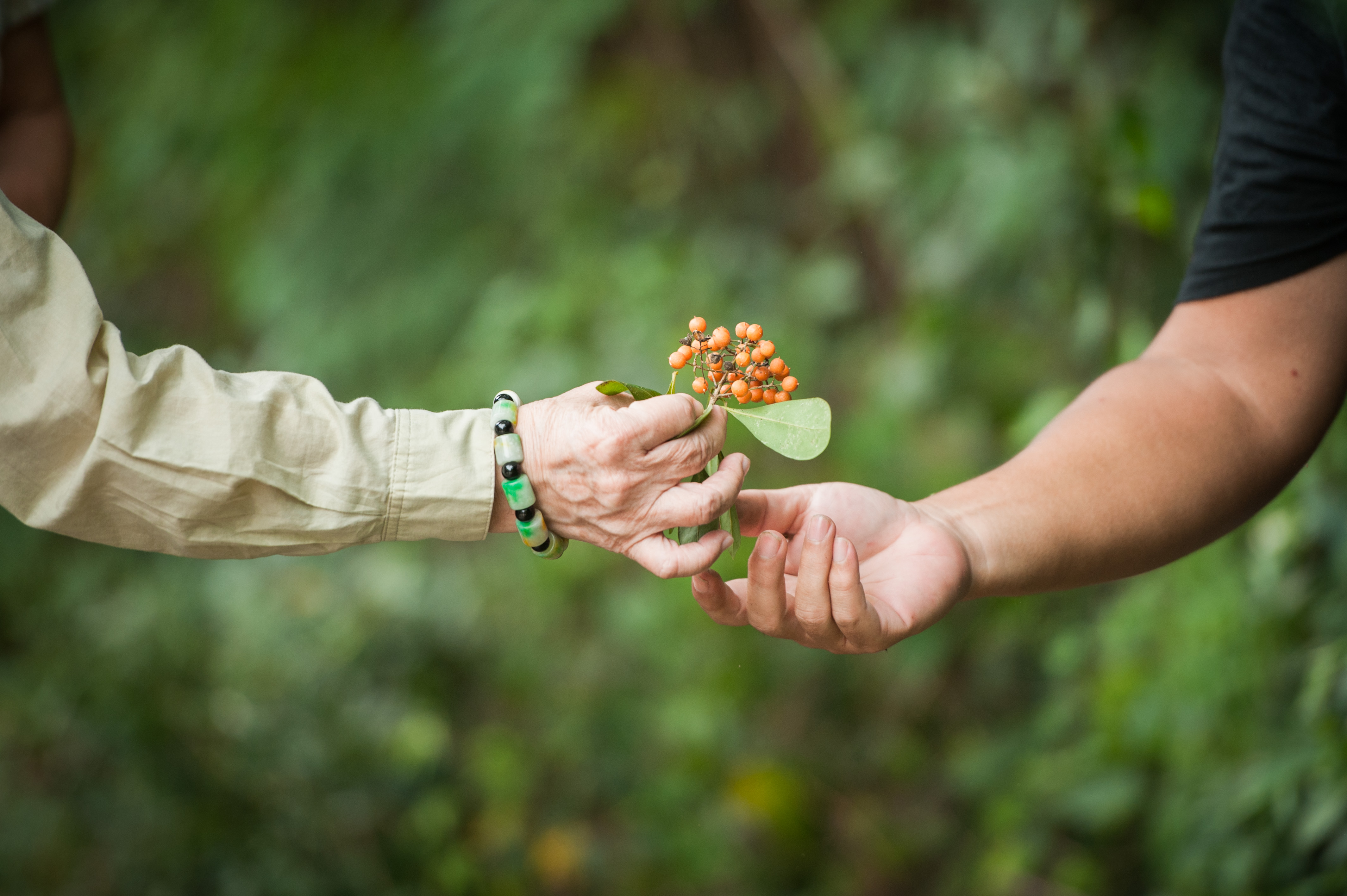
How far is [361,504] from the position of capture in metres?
1.01

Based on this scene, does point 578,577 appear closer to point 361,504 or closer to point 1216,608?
point 1216,608

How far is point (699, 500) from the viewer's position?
1.02 metres

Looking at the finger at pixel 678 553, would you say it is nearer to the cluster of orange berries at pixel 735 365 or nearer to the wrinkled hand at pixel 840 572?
the wrinkled hand at pixel 840 572

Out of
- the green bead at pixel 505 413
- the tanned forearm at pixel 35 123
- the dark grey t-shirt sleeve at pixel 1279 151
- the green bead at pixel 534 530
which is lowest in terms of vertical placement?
the green bead at pixel 534 530

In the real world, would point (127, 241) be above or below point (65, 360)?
above

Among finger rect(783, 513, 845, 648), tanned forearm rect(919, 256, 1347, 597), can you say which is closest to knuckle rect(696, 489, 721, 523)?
finger rect(783, 513, 845, 648)

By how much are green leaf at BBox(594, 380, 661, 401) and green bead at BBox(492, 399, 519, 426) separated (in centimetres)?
10

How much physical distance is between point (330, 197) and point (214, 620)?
1.70 metres

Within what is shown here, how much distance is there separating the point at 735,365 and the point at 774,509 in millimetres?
195

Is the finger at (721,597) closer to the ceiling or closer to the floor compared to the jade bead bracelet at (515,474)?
closer to the floor

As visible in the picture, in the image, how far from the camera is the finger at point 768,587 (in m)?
1.05

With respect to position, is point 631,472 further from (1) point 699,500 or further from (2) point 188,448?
(2) point 188,448

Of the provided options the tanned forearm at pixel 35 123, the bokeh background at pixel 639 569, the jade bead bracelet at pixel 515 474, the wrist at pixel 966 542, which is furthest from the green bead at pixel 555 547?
the bokeh background at pixel 639 569

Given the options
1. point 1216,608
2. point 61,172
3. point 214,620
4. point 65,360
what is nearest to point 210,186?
point 214,620
